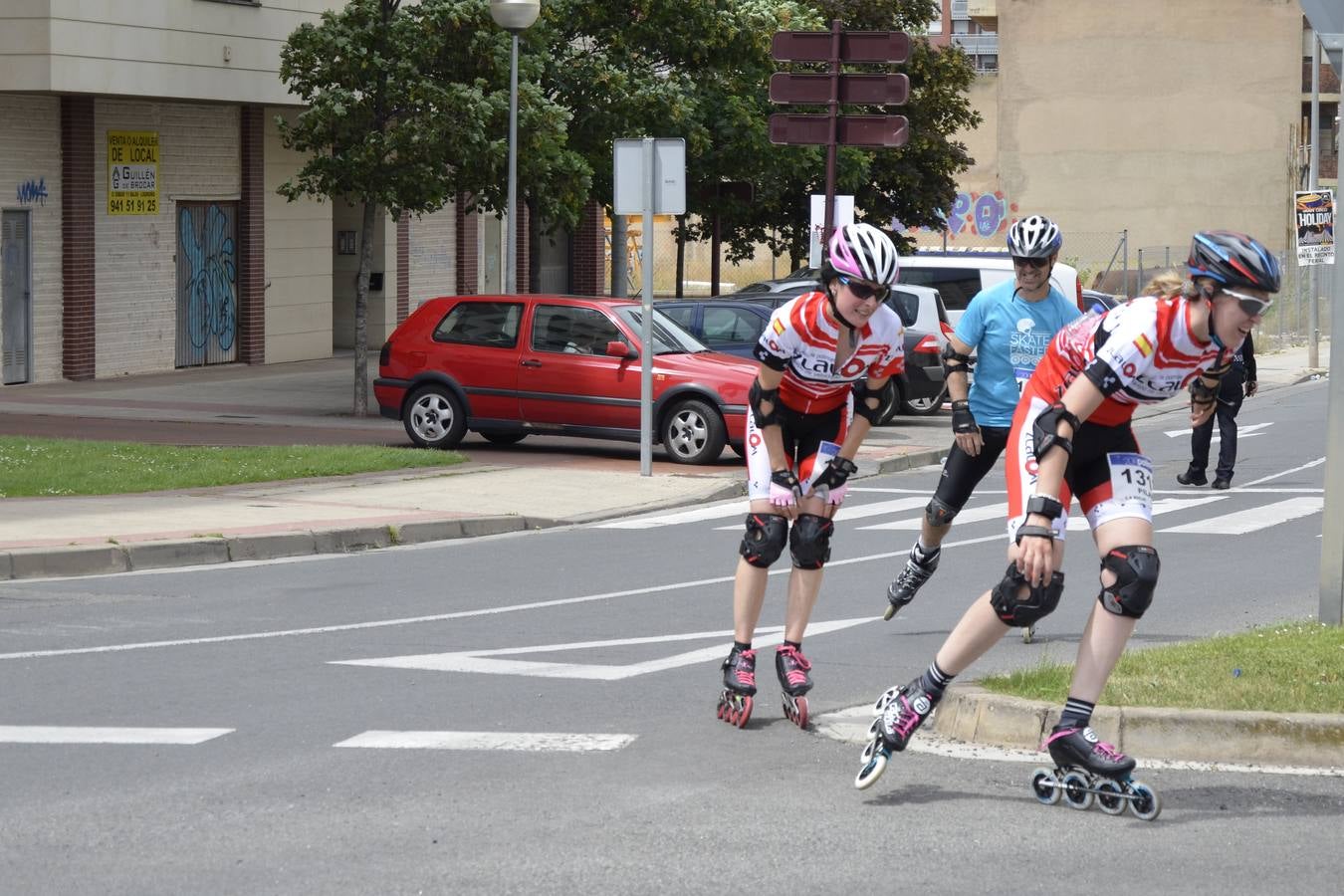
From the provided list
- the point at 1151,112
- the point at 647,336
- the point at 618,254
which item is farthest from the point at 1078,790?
the point at 1151,112

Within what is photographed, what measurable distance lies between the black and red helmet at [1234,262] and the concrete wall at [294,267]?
2701 centimetres

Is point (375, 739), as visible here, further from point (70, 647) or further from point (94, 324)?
point (94, 324)

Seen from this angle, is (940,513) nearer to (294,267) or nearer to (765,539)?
(765,539)

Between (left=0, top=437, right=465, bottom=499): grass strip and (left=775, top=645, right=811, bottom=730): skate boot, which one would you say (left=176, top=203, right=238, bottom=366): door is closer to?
(left=0, top=437, right=465, bottom=499): grass strip

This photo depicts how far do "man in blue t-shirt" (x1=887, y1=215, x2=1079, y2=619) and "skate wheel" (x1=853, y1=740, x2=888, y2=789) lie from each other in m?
2.79

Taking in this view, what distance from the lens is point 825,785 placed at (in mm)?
6375

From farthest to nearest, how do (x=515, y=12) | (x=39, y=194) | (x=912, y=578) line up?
(x=39, y=194)
(x=515, y=12)
(x=912, y=578)

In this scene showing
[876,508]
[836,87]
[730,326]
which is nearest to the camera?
[876,508]

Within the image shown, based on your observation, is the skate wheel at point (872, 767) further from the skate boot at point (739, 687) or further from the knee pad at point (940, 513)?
the knee pad at point (940, 513)

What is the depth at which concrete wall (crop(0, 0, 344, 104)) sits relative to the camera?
2523 cm

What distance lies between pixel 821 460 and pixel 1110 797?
6.02 feet

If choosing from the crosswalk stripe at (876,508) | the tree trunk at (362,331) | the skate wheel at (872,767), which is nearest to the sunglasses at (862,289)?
the skate wheel at (872,767)

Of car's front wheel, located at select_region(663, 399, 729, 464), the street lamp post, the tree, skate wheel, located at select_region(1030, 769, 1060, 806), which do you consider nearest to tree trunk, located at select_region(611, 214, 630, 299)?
the tree

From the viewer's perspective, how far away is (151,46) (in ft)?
88.4
